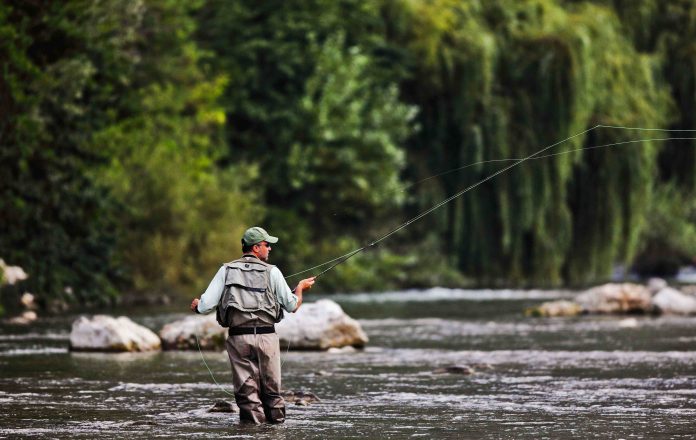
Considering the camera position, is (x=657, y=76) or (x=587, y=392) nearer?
(x=587, y=392)

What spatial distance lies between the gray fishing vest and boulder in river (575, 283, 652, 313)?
1910 centimetres

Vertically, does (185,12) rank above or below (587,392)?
above

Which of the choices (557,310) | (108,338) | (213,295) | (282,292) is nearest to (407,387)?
(282,292)

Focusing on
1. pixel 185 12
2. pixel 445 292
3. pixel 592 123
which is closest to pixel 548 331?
pixel 445 292

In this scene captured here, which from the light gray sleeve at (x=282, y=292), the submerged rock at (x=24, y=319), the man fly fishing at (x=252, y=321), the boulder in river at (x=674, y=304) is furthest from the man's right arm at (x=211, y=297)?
the boulder in river at (x=674, y=304)

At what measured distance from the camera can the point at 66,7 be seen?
102 feet

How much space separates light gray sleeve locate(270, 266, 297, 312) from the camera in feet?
45.9

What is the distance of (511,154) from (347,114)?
4653mm

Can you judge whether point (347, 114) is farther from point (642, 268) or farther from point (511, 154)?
point (642, 268)

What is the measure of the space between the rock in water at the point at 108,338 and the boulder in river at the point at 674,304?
1219cm

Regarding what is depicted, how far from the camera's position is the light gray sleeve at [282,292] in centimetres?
1398

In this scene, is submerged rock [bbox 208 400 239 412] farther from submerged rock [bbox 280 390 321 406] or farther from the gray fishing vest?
the gray fishing vest

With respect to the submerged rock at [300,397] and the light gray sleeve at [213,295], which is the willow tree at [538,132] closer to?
the submerged rock at [300,397]

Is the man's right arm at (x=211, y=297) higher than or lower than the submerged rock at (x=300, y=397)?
higher
